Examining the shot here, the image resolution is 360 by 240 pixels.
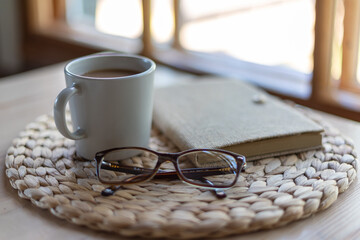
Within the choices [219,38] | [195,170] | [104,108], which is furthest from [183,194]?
[219,38]

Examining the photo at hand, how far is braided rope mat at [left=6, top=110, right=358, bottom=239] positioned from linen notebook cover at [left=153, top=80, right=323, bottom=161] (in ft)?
0.07

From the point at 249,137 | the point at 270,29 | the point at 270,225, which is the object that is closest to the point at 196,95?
the point at 249,137

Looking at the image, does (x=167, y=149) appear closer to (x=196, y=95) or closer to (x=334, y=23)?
(x=196, y=95)

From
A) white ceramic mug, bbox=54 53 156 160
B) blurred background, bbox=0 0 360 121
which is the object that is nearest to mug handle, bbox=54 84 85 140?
white ceramic mug, bbox=54 53 156 160

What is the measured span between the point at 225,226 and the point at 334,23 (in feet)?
1.97

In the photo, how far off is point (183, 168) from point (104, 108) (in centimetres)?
12

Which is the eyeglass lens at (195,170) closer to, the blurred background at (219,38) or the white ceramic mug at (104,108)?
the white ceramic mug at (104,108)

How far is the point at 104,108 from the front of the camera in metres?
0.54

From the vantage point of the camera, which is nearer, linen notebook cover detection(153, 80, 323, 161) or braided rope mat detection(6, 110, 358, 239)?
braided rope mat detection(6, 110, 358, 239)

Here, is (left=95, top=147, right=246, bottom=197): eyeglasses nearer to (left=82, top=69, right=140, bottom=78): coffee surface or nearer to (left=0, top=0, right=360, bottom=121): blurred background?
(left=82, top=69, right=140, bottom=78): coffee surface

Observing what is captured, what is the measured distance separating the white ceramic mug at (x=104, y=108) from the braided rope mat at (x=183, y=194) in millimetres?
41

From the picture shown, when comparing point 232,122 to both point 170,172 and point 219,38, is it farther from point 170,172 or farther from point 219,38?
point 219,38

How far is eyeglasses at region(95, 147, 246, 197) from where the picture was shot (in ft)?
1.70

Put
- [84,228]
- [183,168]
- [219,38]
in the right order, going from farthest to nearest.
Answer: [219,38], [183,168], [84,228]
